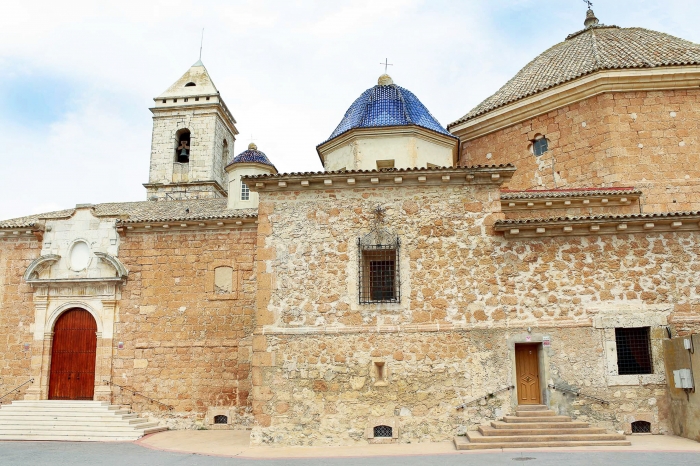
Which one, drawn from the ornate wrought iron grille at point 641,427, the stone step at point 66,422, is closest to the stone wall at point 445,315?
the ornate wrought iron grille at point 641,427

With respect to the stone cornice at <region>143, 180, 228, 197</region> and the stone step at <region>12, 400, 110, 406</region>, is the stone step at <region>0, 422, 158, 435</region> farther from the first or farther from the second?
the stone cornice at <region>143, 180, 228, 197</region>

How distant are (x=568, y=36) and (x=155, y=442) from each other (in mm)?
17869

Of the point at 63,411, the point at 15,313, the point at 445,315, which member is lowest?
the point at 63,411

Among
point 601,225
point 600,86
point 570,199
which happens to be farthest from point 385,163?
point 600,86

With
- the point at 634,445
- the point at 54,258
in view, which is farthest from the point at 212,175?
the point at 634,445

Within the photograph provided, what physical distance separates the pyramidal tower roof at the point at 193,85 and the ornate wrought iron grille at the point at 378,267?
18.0m

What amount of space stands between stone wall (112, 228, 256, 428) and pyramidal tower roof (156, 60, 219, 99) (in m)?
12.9

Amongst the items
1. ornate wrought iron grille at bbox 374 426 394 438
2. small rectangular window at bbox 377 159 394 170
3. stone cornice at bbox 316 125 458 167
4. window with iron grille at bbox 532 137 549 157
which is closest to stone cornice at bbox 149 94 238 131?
stone cornice at bbox 316 125 458 167

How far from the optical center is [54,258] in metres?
16.3

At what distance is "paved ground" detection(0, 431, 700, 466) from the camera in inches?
353

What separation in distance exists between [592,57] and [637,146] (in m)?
3.24

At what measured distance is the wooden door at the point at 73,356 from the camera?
1584cm

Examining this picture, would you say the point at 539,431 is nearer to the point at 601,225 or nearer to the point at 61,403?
the point at 601,225

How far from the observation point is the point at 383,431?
1121cm
